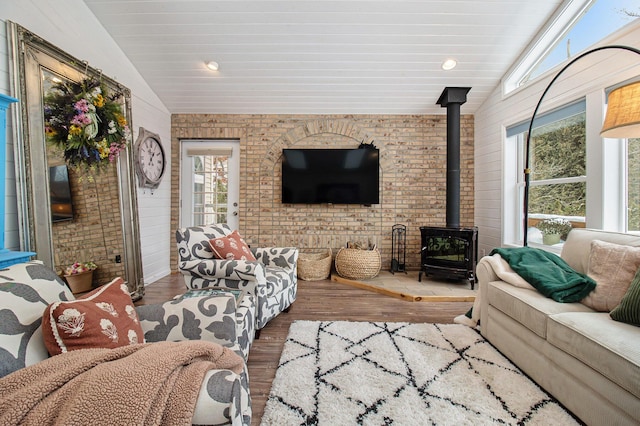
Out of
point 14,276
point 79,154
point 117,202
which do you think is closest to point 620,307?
point 14,276

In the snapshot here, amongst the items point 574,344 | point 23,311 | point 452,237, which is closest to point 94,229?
point 23,311

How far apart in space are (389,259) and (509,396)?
2530 millimetres

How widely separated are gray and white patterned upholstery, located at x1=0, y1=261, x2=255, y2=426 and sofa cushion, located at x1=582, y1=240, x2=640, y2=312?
1.95m

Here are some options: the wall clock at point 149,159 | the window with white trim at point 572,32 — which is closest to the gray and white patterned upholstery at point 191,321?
the wall clock at point 149,159

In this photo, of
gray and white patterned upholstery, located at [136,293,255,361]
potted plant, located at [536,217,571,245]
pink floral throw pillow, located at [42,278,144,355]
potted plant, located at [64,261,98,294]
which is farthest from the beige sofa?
potted plant, located at [64,261,98,294]

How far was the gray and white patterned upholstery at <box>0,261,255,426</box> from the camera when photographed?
592mm

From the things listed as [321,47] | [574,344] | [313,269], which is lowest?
[313,269]

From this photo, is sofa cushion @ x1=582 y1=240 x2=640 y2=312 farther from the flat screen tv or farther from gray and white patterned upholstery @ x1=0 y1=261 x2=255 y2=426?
the flat screen tv

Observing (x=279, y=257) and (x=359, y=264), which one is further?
(x=359, y=264)

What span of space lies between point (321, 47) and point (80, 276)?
10.6 feet

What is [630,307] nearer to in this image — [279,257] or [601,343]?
[601,343]

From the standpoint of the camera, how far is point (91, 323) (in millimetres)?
852

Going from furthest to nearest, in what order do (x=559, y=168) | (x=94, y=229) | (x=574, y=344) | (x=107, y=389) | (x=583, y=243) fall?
1. (x=559, y=168)
2. (x=94, y=229)
3. (x=583, y=243)
4. (x=574, y=344)
5. (x=107, y=389)

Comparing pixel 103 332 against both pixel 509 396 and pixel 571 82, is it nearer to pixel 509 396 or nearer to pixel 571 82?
pixel 509 396
